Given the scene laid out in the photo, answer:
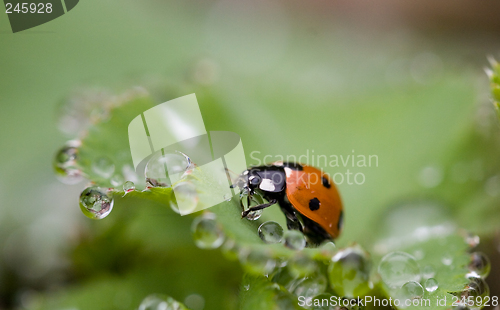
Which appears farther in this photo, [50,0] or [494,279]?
[50,0]

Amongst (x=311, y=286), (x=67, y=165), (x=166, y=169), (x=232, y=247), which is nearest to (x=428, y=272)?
(x=311, y=286)

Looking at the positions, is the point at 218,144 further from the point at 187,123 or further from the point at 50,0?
the point at 50,0

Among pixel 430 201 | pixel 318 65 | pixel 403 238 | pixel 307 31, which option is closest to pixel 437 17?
pixel 307 31

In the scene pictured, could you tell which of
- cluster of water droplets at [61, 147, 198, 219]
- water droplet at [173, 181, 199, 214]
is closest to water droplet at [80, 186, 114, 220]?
cluster of water droplets at [61, 147, 198, 219]

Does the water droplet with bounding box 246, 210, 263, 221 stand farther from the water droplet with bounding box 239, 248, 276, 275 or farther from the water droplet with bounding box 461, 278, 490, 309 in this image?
the water droplet with bounding box 461, 278, 490, 309

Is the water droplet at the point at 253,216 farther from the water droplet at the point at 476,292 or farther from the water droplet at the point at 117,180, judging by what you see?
the water droplet at the point at 476,292

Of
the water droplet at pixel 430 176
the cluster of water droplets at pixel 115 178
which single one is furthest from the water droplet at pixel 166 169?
the water droplet at pixel 430 176

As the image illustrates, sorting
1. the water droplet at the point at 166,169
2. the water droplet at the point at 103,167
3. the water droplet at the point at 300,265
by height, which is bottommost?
the water droplet at the point at 300,265
